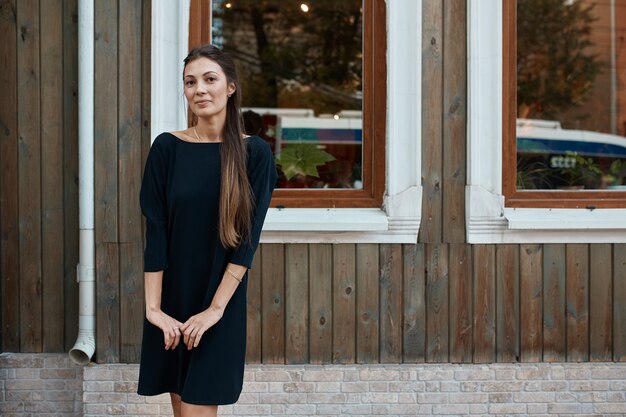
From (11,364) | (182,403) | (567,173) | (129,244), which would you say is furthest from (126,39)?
(567,173)

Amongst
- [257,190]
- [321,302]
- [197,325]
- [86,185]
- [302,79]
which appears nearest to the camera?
[197,325]

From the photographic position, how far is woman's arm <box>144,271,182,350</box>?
3.05m

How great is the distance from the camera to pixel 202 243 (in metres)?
3.12

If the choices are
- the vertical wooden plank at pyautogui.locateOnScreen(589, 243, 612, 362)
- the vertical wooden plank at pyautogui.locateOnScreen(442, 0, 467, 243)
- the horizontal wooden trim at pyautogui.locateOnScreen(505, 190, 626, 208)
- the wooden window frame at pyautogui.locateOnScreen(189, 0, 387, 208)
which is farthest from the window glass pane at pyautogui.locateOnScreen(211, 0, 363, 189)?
the vertical wooden plank at pyautogui.locateOnScreen(589, 243, 612, 362)

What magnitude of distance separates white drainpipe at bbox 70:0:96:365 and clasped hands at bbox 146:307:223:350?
1860 mm

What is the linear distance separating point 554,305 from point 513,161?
0.87 metres

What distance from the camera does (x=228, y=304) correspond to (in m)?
3.12

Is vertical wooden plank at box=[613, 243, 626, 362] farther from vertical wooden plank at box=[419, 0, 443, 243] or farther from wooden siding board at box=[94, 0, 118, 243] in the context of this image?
wooden siding board at box=[94, 0, 118, 243]

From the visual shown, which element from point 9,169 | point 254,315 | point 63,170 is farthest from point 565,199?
point 9,169

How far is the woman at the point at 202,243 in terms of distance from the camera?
120 inches

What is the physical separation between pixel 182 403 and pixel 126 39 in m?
2.44

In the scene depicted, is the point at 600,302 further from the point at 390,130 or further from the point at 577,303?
the point at 390,130

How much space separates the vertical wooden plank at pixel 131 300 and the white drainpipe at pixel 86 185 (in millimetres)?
162

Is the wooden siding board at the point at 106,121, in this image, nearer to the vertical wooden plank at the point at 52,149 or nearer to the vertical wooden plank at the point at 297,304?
the vertical wooden plank at the point at 52,149
